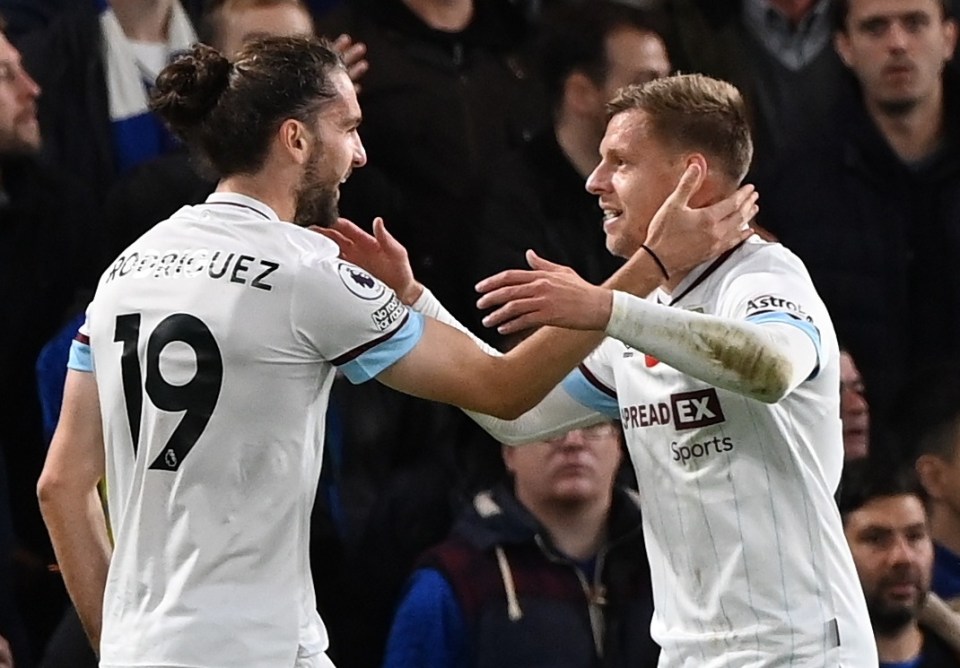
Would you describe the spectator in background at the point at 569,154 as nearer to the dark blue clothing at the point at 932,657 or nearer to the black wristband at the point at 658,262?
the dark blue clothing at the point at 932,657

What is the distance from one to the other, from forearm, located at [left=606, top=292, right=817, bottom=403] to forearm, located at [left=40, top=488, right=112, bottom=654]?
1.03 m

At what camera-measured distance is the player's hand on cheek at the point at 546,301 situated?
3.15m

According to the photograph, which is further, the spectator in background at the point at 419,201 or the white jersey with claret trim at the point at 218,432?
the spectator in background at the point at 419,201

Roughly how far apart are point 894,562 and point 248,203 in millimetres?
2523

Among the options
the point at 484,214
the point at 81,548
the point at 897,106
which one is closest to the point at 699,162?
the point at 81,548

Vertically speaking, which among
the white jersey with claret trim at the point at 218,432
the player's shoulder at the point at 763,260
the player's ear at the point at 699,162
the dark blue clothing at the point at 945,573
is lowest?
the dark blue clothing at the point at 945,573

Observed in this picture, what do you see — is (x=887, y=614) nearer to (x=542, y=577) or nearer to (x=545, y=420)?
(x=542, y=577)

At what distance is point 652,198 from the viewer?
3639 mm

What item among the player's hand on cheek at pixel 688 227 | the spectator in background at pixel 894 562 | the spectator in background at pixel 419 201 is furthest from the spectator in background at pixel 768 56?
the player's hand on cheek at pixel 688 227

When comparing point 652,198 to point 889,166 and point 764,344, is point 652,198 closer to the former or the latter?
point 764,344

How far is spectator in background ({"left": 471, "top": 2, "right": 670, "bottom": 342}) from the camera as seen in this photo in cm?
533

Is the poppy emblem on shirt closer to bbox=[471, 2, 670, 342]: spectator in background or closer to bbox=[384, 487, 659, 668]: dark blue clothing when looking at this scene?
bbox=[384, 487, 659, 668]: dark blue clothing

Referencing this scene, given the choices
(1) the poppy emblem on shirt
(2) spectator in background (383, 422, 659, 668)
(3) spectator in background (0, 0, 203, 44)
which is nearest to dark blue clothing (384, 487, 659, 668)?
(2) spectator in background (383, 422, 659, 668)

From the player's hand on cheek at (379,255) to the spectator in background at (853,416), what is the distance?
1906 millimetres
